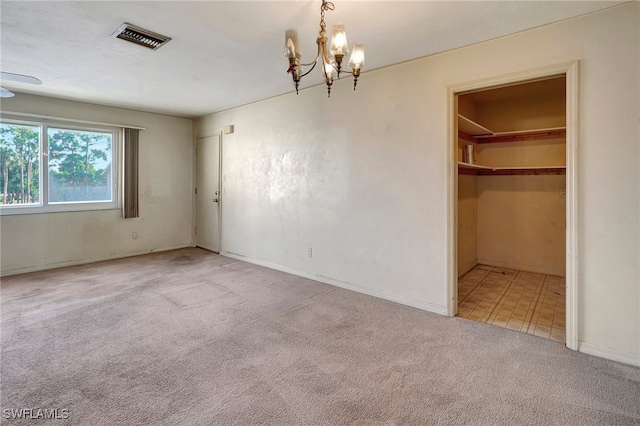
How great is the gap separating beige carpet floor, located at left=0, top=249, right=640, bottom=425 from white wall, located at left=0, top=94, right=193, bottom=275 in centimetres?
135

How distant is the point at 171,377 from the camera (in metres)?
2.07

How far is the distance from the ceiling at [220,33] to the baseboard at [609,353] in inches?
96.1

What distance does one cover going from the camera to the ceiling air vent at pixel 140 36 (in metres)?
2.52

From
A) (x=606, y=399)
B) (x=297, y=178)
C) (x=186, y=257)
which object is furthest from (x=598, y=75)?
(x=186, y=257)

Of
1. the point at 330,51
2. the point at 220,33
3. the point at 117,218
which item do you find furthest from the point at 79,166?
the point at 330,51

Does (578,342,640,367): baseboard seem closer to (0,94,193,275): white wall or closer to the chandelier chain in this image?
the chandelier chain

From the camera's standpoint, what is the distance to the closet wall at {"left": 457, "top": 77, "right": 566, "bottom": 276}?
4383 millimetres

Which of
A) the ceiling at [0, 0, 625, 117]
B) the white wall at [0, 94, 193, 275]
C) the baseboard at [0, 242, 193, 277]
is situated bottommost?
the baseboard at [0, 242, 193, 277]

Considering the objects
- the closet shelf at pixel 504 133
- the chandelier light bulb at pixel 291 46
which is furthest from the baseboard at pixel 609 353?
the chandelier light bulb at pixel 291 46

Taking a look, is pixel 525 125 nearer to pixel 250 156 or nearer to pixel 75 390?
pixel 250 156

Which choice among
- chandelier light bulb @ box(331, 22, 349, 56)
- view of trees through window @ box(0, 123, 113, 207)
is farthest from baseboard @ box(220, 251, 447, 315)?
A: view of trees through window @ box(0, 123, 113, 207)

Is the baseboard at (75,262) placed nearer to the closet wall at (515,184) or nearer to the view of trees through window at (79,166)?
the view of trees through window at (79,166)

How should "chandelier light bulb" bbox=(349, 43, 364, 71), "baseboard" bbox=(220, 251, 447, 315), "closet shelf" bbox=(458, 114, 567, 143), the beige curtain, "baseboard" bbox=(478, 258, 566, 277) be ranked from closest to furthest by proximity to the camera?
"chandelier light bulb" bbox=(349, 43, 364, 71), "baseboard" bbox=(220, 251, 447, 315), "closet shelf" bbox=(458, 114, 567, 143), "baseboard" bbox=(478, 258, 566, 277), the beige curtain

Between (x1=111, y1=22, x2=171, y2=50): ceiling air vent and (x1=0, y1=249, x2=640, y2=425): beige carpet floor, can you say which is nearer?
(x1=0, y1=249, x2=640, y2=425): beige carpet floor
